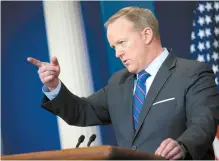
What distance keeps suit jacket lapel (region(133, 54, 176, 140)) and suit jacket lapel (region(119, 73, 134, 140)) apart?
72 mm

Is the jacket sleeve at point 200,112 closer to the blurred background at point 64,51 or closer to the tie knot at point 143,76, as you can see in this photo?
the tie knot at point 143,76

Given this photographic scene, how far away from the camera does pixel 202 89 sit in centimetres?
267

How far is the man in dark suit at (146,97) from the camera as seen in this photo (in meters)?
2.60

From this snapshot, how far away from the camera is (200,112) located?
2.56m

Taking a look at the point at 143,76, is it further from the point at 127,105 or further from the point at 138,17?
the point at 138,17

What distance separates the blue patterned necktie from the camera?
281 cm

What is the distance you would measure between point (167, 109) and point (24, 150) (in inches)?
74.0

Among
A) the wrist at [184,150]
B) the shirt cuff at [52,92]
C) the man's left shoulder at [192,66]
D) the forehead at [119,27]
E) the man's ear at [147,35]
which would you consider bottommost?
the wrist at [184,150]

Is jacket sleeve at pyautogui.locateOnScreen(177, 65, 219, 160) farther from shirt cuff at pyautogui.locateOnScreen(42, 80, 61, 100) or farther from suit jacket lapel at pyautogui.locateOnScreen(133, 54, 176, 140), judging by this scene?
shirt cuff at pyautogui.locateOnScreen(42, 80, 61, 100)

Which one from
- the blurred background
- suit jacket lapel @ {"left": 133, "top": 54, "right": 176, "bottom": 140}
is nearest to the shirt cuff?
suit jacket lapel @ {"left": 133, "top": 54, "right": 176, "bottom": 140}

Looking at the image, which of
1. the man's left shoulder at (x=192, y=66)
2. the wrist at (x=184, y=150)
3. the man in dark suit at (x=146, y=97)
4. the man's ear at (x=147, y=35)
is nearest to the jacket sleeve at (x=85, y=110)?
the man in dark suit at (x=146, y=97)

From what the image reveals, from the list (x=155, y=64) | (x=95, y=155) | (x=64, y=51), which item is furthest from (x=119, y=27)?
(x=64, y=51)

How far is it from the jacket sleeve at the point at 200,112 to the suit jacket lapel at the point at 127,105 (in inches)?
12.2

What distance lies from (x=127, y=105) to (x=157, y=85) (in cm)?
20
